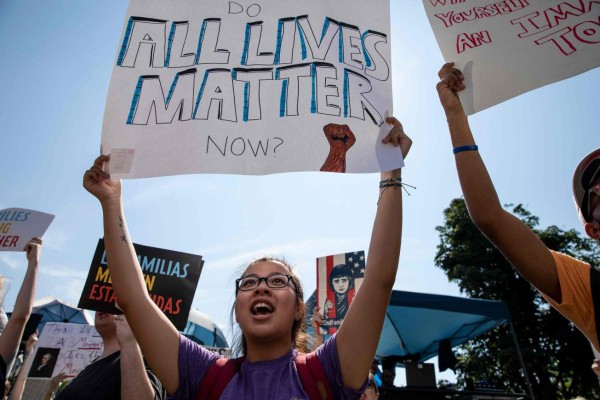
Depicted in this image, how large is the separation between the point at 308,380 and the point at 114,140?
1.38 metres

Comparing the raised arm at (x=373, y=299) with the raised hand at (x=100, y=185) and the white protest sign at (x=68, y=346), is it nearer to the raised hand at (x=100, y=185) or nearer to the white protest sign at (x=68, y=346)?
the raised hand at (x=100, y=185)

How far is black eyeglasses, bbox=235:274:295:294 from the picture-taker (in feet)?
5.20

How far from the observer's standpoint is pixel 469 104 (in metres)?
1.69

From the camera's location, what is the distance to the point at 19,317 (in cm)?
Result: 256

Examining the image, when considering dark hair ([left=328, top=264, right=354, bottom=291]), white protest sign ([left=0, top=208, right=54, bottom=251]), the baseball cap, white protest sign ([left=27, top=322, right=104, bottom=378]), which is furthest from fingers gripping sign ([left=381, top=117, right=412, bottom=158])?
white protest sign ([left=27, top=322, right=104, bottom=378])

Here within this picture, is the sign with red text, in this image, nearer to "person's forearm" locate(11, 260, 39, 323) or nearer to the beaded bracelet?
"person's forearm" locate(11, 260, 39, 323)

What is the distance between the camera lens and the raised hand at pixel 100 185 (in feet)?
5.68

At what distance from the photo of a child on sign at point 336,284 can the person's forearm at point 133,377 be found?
3312 mm

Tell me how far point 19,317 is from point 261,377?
207 cm

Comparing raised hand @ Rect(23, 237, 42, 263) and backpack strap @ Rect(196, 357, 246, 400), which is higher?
raised hand @ Rect(23, 237, 42, 263)

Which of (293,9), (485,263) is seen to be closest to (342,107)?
(293,9)

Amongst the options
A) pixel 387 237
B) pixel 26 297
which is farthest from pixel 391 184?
pixel 26 297

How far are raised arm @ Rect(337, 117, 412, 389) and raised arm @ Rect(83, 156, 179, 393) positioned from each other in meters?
0.59

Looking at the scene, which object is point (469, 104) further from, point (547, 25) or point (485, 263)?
point (485, 263)
